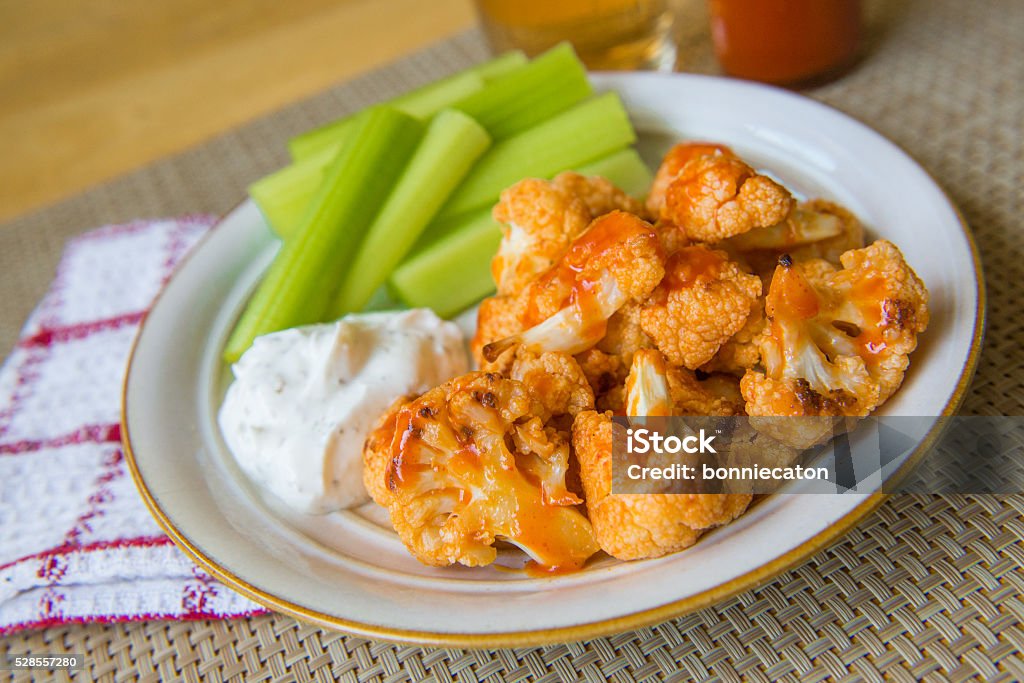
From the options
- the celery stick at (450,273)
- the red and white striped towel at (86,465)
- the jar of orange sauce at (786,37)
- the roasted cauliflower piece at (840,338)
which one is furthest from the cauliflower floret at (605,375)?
the jar of orange sauce at (786,37)

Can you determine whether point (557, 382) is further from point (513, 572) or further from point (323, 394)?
point (323, 394)

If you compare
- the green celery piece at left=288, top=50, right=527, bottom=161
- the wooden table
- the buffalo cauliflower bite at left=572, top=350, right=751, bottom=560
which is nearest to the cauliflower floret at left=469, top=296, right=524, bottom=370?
the buffalo cauliflower bite at left=572, top=350, right=751, bottom=560

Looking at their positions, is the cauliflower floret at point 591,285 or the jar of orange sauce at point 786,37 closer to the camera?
the cauliflower floret at point 591,285

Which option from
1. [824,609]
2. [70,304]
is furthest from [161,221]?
[824,609]

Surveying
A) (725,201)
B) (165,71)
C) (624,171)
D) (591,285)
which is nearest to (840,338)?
(725,201)

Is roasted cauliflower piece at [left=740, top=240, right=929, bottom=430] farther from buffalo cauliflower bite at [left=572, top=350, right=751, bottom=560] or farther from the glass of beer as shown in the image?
the glass of beer

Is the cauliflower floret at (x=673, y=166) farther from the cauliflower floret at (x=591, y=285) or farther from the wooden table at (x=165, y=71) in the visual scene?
the wooden table at (x=165, y=71)
